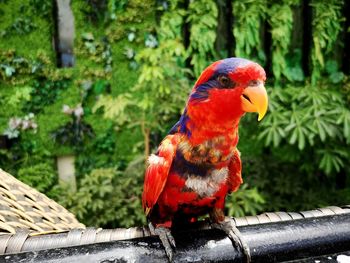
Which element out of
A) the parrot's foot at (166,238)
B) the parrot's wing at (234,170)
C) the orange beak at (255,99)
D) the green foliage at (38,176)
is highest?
the orange beak at (255,99)

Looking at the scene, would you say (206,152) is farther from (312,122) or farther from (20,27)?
(20,27)

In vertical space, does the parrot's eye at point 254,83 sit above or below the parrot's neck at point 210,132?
above

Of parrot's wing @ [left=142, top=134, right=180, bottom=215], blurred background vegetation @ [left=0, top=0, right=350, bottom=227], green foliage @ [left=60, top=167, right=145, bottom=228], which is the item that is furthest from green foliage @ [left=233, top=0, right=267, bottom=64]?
parrot's wing @ [left=142, top=134, right=180, bottom=215]

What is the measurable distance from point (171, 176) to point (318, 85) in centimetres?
252

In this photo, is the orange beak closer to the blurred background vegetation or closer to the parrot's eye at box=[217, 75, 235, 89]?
the parrot's eye at box=[217, 75, 235, 89]

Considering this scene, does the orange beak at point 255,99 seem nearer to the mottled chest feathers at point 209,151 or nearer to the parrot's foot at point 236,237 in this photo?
the mottled chest feathers at point 209,151

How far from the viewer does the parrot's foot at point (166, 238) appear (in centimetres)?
82

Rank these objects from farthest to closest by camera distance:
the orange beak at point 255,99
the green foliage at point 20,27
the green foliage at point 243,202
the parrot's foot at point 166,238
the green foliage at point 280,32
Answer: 1. the green foliage at point 20,27
2. the green foliage at point 280,32
3. the green foliage at point 243,202
4. the orange beak at point 255,99
5. the parrot's foot at point 166,238

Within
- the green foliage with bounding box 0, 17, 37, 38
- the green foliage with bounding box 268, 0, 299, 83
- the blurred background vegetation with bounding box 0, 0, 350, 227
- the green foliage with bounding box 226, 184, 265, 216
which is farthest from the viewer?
the green foliage with bounding box 0, 17, 37, 38

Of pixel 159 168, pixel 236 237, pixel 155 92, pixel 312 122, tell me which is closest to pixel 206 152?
pixel 159 168

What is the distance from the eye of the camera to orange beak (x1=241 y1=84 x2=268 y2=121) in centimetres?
94

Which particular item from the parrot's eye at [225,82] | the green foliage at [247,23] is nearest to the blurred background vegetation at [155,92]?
the green foliage at [247,23]

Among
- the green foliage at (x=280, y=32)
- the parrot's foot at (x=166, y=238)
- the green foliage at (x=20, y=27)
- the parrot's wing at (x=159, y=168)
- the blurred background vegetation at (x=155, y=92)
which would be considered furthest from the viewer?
the green foliage at (x=20, y=27)

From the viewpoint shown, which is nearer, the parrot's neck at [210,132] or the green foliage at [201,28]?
the parrot's neck at [210,132]
